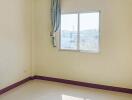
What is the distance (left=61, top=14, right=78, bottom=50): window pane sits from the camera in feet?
14.2

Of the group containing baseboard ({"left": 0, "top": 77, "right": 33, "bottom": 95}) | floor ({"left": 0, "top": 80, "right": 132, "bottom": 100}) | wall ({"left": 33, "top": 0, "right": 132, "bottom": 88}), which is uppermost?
wall ({"left": 33, "top": 0, "right": 132, "bottom": 88})

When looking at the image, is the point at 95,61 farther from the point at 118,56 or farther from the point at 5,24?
the point at 5,24

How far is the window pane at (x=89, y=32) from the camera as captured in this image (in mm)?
4094

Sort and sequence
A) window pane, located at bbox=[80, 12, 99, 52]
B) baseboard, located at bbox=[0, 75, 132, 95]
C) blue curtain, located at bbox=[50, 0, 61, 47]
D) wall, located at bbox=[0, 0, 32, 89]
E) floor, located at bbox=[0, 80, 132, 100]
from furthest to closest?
blue curtain, located at bbox=[50, 0, 61, 47] → window pane, located at bbox=[80, 12, 99, 52] → baseboard, located at bbox=[0, 75, 132, 95] → wall, located at bbox=[0, 0, 32, 89] → floor, located at bbox=[0, 80, 132, 100]

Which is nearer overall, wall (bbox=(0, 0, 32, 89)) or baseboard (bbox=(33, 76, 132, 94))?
wall (bbox=(0, 0, 32, 89))

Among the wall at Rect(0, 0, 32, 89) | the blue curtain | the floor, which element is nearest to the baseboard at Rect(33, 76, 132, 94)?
the floor

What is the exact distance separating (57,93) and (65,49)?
4.05ft

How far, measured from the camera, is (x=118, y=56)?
153 inches

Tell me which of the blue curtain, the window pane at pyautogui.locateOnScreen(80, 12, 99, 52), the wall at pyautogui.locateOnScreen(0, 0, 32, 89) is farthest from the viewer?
the blue curtain

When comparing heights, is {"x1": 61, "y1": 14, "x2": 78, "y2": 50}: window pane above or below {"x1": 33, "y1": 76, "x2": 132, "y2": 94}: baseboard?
above

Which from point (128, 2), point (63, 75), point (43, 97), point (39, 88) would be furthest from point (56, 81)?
point (128, 2)

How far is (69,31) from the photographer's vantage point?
174 inches

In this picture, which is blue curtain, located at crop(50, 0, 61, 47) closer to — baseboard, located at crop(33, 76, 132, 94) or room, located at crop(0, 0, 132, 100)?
room, located at crop(0, 0, 132, 100)

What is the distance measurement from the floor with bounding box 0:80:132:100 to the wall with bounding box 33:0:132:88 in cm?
32
